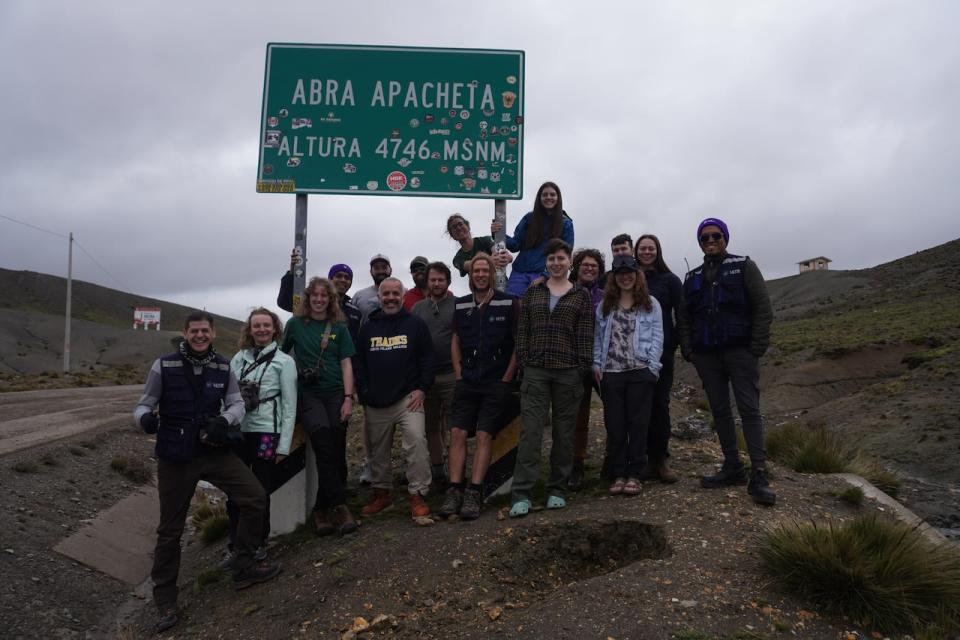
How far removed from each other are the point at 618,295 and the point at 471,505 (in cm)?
230

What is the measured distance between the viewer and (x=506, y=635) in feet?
12.4

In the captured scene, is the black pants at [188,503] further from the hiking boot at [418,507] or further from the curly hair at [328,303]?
the curly hair at [328,303]

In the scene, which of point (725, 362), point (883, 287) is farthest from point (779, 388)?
point (883, 287)

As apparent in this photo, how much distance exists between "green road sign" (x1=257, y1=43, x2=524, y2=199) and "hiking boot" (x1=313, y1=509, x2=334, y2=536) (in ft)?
11.6

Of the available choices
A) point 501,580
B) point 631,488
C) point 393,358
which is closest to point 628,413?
point 631,488

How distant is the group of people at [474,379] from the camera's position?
16.5 feet

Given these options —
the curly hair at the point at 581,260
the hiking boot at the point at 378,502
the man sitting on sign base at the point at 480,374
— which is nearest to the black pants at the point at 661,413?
the curly hair at the point at 581,260

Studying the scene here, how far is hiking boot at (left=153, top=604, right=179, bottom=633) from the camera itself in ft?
16.1

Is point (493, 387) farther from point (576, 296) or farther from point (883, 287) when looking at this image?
point (883, 287)

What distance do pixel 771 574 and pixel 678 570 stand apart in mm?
566

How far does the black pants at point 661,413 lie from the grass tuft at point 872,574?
192cm

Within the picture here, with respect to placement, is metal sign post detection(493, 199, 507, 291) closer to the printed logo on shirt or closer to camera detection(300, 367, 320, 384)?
the printed logo on shirt

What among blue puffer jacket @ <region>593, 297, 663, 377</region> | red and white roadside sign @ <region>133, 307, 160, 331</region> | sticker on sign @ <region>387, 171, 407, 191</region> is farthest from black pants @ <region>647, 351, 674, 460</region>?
red and white roadside sign @ <region>133, 307, 160, 331</region>

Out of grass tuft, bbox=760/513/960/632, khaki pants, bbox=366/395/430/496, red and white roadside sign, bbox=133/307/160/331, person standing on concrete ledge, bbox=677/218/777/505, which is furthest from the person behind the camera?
red and white roadside sign, bbox=133/307/160/331
